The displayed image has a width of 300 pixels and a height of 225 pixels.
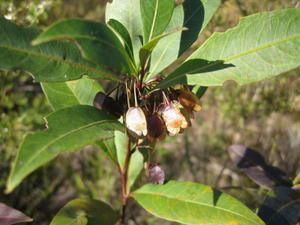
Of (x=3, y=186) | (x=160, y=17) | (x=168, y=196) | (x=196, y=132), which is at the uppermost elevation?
(x=160, y=17)

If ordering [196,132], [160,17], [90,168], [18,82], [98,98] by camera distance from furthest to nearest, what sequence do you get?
1. [196,132]
2. [90,168]
3. [18,82]
4. [98,98]
5. [160,17]

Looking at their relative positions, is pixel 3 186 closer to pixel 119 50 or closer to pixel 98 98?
pixel 98 98

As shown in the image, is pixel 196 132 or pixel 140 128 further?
pixel 196 132

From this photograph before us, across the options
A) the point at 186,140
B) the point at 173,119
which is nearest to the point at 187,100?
the point at 173,119

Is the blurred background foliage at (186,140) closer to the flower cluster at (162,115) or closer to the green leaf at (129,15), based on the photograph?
the green leaf at (129,15)

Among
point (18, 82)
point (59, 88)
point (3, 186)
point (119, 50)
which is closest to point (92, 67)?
point (119, 50)

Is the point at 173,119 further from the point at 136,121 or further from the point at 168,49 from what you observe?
the point at 168,49

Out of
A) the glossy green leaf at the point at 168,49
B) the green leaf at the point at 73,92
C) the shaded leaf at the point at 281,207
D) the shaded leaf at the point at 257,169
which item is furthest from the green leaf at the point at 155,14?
the shaded leaf at the point at 257,169
